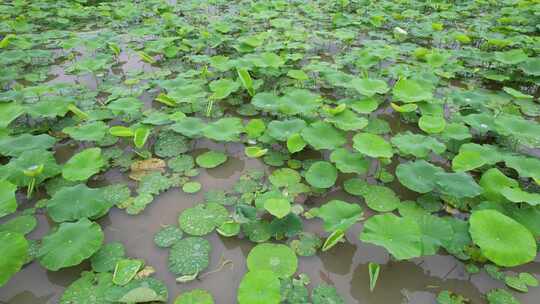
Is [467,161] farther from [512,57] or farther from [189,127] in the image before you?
[512,57]

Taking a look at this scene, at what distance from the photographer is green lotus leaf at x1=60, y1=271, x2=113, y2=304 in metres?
2.22

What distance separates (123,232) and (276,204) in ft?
3.85

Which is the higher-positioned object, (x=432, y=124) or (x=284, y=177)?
(x=432, y=124)

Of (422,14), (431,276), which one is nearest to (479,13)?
(422,14)

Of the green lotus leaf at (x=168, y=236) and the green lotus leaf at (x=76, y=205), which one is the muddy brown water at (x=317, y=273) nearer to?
the green lotus leaf at (x=168, y=236)

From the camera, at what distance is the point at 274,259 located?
2.46 m

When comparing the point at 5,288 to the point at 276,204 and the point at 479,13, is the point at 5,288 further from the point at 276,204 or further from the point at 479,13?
the point at 479,13

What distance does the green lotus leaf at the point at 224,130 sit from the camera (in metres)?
3.30

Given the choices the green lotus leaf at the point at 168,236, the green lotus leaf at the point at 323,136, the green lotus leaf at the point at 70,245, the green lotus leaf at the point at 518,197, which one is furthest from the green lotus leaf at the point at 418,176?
the green lotus leaf at the point at 70,245

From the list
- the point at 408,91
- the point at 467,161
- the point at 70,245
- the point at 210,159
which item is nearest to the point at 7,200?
the point at 70,245

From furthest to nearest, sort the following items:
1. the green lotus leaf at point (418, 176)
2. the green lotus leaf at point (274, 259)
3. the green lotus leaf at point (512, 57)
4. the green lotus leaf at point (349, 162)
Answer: the green lotus leaf at point (512, 57) < the green lotus leaf at point (349, 162) < the green lotus leaf at point (418, 176) < the green lotus leaf at point (274, 259)

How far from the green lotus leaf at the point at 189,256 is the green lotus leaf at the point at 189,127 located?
1.11m

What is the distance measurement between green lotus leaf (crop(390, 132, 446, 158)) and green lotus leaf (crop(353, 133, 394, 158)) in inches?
5.0

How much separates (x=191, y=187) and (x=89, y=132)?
1165mm
